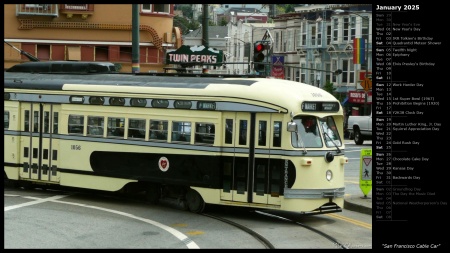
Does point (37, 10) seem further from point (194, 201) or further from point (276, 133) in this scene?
point (276, 133)

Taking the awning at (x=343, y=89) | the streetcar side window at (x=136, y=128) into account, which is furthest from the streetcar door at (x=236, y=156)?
the awning at (x=343, y=89)

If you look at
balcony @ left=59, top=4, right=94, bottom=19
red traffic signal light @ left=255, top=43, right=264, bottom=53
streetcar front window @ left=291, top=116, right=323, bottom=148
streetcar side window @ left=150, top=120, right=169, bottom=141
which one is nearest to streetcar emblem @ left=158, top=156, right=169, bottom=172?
streetcar side window @ left=150, top=120, right=169, bottom=141

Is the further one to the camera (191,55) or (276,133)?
(191,55)

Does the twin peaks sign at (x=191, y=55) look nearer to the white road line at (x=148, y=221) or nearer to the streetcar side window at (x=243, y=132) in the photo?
the white road line at (x=148, y=221)

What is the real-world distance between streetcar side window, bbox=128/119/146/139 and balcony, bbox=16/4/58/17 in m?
24.8

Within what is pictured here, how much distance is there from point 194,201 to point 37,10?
27.1 m

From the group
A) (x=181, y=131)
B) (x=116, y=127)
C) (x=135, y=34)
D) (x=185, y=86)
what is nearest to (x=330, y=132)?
(x=181, y=131)

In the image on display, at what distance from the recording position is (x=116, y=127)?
2061cm

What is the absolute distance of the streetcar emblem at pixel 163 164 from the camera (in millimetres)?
19656

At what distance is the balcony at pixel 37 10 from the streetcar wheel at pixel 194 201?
26059 mm

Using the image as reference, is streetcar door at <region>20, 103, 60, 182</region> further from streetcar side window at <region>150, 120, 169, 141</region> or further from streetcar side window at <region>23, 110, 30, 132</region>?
streetcar side window at <region>150, 120, 169, 141</region>

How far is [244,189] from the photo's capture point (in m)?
18.5

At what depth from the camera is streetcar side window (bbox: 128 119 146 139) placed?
2011 centimetres

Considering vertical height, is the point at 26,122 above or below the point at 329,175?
above
